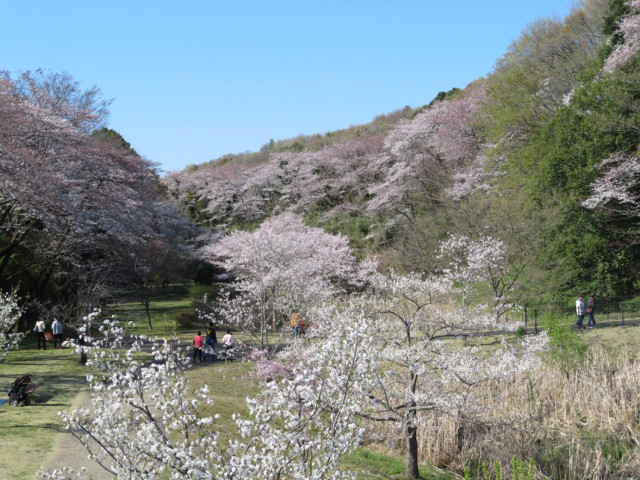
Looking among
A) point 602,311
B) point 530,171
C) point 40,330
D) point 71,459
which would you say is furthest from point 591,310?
point 40,330

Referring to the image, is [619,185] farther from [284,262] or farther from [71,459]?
[71,459]

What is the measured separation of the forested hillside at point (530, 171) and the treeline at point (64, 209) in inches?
513

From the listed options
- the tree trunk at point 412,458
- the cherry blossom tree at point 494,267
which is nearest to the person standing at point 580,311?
the cherry blossom tree at point 494,267

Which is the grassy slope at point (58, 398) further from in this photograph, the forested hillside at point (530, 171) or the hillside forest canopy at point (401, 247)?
the forested hillside at point (530, 171)

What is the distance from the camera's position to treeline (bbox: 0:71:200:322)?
1830 cm

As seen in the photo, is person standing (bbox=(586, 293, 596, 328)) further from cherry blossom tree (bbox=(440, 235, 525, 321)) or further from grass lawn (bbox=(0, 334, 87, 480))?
grass lawn (bbox=(0, 334, 87, 480))

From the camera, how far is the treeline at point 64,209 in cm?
1830

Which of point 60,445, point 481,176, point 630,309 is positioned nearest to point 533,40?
point 481,176

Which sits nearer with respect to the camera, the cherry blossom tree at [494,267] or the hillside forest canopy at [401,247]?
the hillside forest canopy at [401,247]

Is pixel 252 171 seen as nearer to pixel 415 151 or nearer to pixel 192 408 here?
pixel 415 151

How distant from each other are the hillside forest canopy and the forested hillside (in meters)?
0.10

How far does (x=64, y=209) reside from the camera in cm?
2025

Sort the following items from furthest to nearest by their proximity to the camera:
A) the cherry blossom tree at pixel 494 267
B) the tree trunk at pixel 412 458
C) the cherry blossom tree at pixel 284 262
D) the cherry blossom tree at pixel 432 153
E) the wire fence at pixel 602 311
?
the cherry blossom tree at pixel 432 153, the cherry blossom tree at pixel 284 262, the wire fence at pixel 602 311, the cherry blossom tree at pixel 494 267, the tree trunk at pixel 412 458

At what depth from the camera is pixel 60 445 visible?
32.7 feet
